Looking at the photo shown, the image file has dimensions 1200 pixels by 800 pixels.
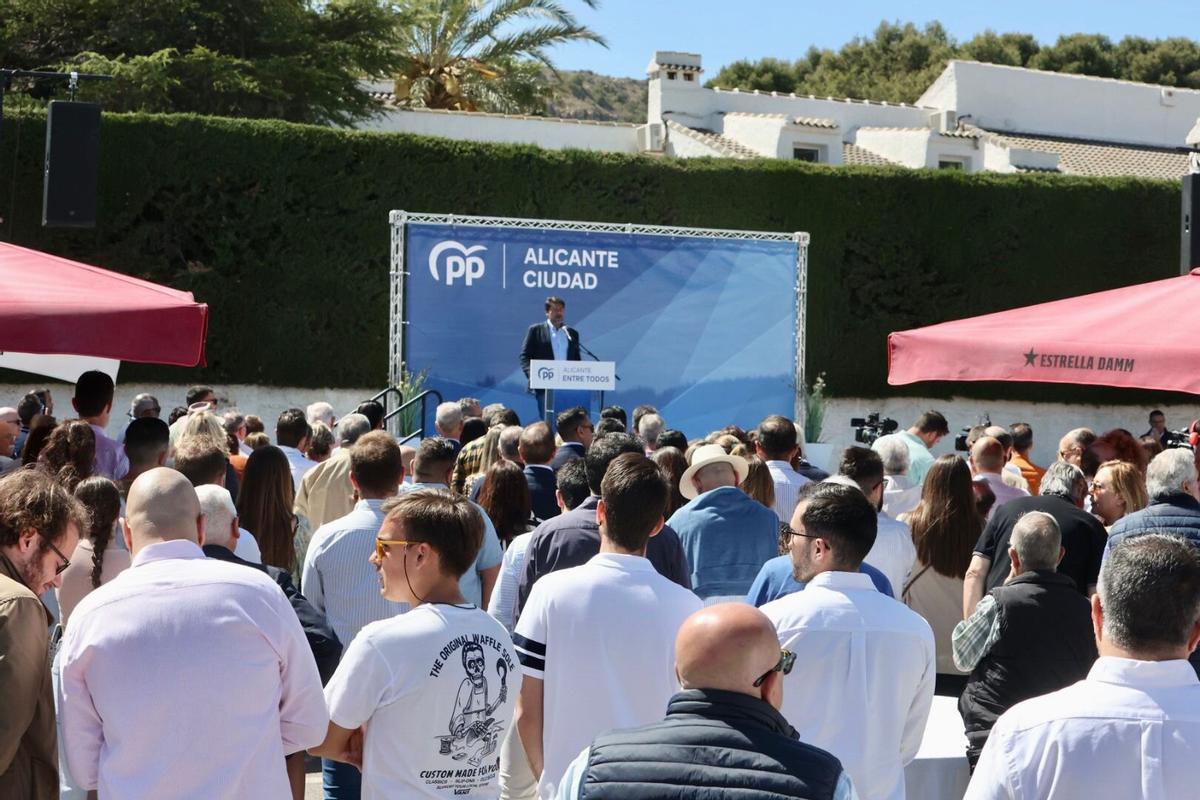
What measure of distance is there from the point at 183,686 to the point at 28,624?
1.31 ft

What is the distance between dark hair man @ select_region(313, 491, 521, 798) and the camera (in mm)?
3410

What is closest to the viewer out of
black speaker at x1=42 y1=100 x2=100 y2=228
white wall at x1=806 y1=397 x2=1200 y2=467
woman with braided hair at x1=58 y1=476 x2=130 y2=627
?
woman with braided hair at x1=58 y1=476 x2=130 y2=627

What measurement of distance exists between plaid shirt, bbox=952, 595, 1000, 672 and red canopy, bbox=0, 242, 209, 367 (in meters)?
3.62

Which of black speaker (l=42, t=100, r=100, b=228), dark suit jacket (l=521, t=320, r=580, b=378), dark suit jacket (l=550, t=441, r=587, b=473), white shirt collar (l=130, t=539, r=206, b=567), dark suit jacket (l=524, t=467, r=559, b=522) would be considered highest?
black speaker (l=42, t=100, r=100, b=228)

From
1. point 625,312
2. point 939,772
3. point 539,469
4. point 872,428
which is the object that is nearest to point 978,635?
point 939,772

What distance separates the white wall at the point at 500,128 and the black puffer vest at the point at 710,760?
22.8m

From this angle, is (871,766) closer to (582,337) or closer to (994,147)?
(582,337)

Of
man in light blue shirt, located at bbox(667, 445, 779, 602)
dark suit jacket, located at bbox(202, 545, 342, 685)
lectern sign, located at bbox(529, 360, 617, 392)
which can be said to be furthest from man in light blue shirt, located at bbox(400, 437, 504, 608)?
lectern sign, located at bbox(529, 360, 617, 392)

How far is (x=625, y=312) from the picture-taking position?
608 inches

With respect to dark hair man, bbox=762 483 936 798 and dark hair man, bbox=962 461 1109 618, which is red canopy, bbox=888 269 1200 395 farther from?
dark hair man, bbox=762 483 936 798

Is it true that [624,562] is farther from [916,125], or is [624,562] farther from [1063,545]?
[916,125]

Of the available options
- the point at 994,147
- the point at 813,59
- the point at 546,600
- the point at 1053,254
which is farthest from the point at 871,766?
the point at 813,59

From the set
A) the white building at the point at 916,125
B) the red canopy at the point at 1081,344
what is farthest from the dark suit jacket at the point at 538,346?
the white building at the point at 916,125

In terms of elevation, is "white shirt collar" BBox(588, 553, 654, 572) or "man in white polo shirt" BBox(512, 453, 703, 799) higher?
"white shirt collar" BBox(588, 553, 654, 572)
